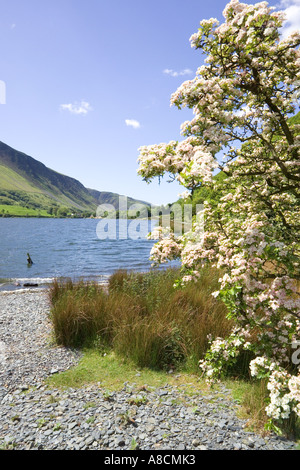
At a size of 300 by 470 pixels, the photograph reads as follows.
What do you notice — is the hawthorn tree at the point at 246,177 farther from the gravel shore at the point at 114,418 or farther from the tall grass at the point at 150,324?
the tall grass at the point at 150,324

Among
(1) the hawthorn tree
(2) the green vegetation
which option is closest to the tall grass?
(2) the green vegetation

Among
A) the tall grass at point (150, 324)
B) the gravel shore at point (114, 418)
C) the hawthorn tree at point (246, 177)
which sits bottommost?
the gravel shore at point (114, 418)

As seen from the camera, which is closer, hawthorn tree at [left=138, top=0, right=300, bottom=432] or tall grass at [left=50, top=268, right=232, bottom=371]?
hawthorn tree at [left=138, top=0, right=300, bottom=432]

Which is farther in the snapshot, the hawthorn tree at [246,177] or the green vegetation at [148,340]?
the green vegetation at [148,340]

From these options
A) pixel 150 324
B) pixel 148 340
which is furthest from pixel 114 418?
pixel 150 324

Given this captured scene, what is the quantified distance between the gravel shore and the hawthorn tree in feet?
2.39

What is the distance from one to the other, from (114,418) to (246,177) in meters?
5.52

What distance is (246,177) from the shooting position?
20.7ft

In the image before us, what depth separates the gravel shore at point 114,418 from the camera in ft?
15.4

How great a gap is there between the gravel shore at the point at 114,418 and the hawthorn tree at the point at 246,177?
730 mm

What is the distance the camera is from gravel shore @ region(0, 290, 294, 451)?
4695mm

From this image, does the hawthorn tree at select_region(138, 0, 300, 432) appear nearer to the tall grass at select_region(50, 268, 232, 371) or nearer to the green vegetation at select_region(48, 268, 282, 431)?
the green vegetation at select_region(48, 268, 282, 431)

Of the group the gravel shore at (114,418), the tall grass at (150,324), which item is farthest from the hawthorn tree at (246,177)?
the tall grass at (150,324)
